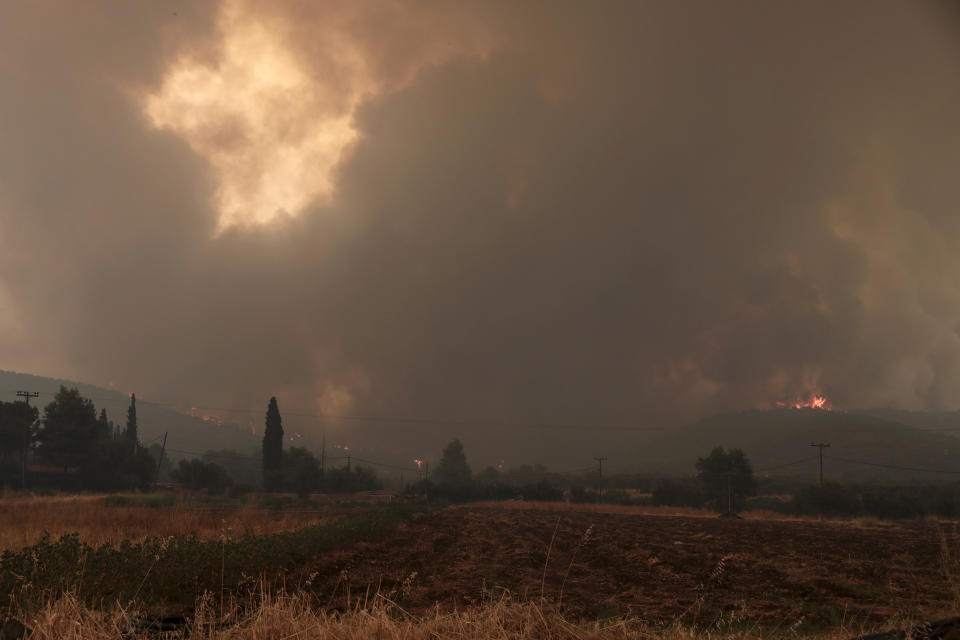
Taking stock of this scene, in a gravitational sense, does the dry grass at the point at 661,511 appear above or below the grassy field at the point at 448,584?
below

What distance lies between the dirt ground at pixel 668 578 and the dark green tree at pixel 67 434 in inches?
2863

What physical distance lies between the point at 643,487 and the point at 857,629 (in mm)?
157519

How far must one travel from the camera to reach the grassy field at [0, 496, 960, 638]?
6.25 metres

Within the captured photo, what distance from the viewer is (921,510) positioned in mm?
71688

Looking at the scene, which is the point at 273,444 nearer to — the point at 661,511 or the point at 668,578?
the point at 661,511

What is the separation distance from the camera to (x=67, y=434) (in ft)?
269

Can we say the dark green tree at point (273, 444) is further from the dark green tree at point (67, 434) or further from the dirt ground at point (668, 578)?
the dirt ground at point (668, 578)

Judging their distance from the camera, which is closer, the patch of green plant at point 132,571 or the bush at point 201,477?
the patch of green plant at point 132,571

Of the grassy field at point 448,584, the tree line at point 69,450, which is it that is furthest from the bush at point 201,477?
the grassy field at point 448,584

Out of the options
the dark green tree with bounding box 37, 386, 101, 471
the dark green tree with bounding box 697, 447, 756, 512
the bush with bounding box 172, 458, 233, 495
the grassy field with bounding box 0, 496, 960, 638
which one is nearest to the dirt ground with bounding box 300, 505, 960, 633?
the grassy field with bounding box 0, 496, 960, 638

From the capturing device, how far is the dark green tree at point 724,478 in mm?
93812

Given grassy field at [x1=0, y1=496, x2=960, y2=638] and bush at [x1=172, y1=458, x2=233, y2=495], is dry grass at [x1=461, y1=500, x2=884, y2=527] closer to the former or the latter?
bush at [x1=172, y1=458, x2=233, y2=495]

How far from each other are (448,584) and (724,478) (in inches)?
3588

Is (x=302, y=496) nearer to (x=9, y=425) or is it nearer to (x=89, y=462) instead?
(x=89, y=462)
